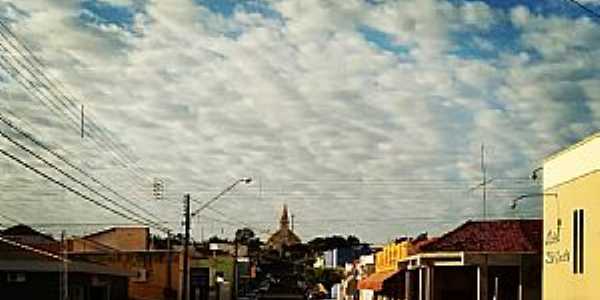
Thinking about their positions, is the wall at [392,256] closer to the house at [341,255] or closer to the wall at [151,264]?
the wall at [151,264]

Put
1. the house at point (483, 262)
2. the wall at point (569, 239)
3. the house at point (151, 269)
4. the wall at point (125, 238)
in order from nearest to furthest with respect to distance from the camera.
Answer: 1. the wall at point (569, 239)
2. the house at point (483, 262)
3. the house at point (151, 269)
4. the wall at point (125, 238)

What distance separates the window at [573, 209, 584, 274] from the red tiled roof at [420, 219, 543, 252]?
38.0ft


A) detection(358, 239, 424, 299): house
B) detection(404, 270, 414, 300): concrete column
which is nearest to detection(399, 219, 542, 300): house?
detection(404, 270, 414, 300): concrete column

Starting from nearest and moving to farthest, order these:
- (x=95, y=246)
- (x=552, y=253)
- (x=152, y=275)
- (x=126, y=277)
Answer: (x=552, y=253), (x=126, y=277), (x=152, y=275), (x=95, y=246)

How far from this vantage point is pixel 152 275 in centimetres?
6238

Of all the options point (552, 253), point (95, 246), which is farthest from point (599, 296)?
point (95, 246)

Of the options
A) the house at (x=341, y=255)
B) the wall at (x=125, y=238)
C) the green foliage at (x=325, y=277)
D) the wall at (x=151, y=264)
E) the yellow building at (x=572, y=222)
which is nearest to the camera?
the yellow building at (x=572, y=222)

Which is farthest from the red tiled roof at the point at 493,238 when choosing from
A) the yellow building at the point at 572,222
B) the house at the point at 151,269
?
the house at the point at 151,269

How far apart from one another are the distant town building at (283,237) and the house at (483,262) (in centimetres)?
9985

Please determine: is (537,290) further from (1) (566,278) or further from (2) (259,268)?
(2) (259,268)

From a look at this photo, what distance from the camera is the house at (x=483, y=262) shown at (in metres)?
38.6

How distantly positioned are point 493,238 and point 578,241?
1451 cm

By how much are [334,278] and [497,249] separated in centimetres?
8369

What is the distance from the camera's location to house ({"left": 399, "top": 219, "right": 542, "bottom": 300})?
38562mm
